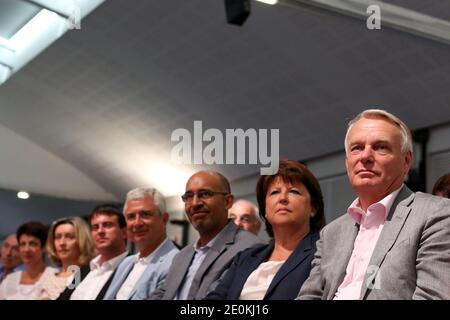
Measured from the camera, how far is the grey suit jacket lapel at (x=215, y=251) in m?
2.83

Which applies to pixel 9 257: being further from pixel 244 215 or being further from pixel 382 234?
pixel 382 234

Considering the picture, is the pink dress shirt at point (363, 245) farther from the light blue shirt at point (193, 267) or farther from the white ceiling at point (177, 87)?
the white ceiling at point (177, 87)

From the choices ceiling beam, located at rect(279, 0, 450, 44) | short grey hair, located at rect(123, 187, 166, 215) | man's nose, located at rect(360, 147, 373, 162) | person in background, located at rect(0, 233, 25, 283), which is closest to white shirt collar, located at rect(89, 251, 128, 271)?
short grey hair, located at rect(123, 187, 166, 215)

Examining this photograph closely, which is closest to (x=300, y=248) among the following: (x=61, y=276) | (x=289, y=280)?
(x=289, y=280)

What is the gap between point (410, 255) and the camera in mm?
1759

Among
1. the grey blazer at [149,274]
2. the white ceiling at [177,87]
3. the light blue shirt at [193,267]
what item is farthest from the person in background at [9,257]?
the light blue shirt at [193,267]

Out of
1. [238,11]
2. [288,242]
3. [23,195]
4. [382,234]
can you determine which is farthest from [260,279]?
[23,195]

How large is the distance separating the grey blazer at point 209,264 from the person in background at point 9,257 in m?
2.24

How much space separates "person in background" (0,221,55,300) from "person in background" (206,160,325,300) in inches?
87.8

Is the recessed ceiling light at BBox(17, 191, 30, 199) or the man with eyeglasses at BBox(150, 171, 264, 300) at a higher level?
the recessed ceiling light at BBox(17, 191, 30, 199)

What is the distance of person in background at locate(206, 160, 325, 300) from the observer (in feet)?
7.91

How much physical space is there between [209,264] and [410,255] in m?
1.23

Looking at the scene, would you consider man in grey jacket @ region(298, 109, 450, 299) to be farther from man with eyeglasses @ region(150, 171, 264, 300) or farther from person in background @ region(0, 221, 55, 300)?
person in background @ region(0, 221, 55, 300)

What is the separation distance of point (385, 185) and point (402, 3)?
2.08 meters
